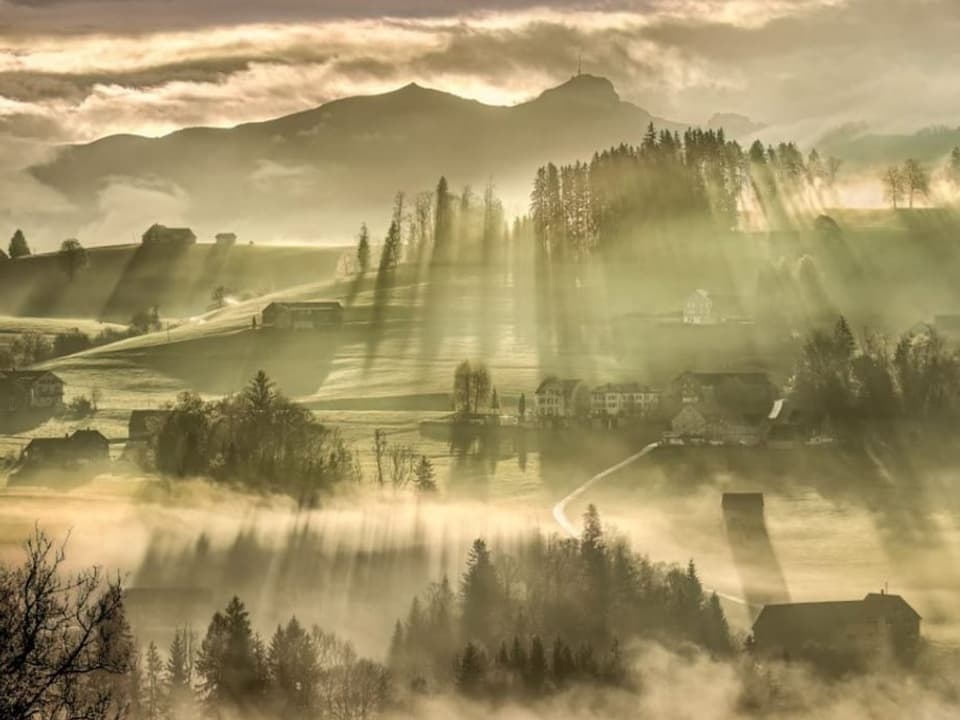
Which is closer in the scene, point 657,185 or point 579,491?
point 579,491

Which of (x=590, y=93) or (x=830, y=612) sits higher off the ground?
(x=590, y=93)

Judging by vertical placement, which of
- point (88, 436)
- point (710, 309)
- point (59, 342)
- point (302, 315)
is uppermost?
point (302, 315)

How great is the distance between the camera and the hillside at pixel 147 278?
91.1m

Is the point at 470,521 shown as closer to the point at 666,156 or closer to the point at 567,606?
the point at 567,606

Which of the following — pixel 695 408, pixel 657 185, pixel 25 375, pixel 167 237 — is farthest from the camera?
pixel 167 237

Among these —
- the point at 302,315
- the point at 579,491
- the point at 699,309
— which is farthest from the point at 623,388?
the point at 302,315

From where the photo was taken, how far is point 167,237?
350 ft

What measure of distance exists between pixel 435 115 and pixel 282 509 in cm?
8502

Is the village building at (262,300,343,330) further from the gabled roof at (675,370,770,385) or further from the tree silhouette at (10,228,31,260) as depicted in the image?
the tree silhouette at (10,228,31,260)

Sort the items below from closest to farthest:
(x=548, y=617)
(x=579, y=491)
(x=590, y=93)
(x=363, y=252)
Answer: (x=548, y=617)
(x=579, y=491)
(x=363, y=252)
(x=590, y=93)

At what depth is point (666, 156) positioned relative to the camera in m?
92.2

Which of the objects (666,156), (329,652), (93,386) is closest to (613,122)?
(666,156)

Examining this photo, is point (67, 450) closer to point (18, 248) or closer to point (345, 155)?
point (18, 248)

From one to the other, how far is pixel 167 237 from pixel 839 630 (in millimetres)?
69511
